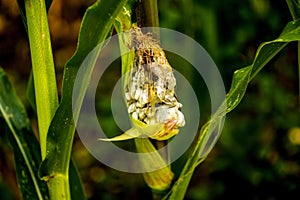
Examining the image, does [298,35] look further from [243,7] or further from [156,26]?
[243,7]

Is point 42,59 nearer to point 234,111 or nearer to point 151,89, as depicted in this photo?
point 151,89

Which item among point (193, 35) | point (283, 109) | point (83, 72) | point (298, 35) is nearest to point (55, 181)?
point (83, 72)

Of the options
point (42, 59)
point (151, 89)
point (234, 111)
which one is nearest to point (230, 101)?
point (151, 89)

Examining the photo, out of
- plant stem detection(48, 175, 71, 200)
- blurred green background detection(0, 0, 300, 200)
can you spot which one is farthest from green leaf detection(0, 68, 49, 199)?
blurred green background detection(0, 0, 300, 200)

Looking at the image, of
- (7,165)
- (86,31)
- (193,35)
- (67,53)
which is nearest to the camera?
(86,31)

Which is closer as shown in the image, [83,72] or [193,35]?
[83,72]

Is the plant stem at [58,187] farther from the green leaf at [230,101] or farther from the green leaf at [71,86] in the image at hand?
the green leaf at [230,101]

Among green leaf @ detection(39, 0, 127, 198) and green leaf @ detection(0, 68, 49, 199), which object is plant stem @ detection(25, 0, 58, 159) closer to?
green leaf @ detection(39, 0, 127, 198)
